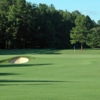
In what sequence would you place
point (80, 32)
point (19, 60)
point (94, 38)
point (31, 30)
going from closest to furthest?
point (19, 60), point (80, 32), point (94, 38), point (31, 30)

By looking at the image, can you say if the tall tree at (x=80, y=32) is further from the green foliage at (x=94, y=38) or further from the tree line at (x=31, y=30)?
the green foliage at (x=94, y=38)

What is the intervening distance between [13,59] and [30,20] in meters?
54.7

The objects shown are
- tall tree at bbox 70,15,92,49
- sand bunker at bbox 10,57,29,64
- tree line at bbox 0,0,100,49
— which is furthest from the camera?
tall tree at bbox 70,15,92,49

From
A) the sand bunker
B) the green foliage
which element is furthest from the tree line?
the sand bunker

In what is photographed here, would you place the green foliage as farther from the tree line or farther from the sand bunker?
the sand bunker

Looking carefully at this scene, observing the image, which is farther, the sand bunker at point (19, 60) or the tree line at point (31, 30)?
the tree line at point (31, 30)

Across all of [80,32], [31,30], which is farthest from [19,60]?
[31,30]

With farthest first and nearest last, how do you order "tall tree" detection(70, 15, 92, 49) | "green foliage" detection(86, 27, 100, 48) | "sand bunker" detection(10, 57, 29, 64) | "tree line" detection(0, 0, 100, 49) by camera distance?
"green foliage" detection(86, 27, 100, 48) → "tall tree" detection(70, 15, 92, 49) → "tree line" detection(0, 0, 100, 49) → "sand bunker" detection(10, 57, 29, 64)

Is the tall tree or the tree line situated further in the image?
the tall tree

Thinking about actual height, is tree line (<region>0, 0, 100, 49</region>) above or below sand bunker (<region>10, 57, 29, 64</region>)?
above

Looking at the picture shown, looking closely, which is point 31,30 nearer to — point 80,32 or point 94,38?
point 80,32

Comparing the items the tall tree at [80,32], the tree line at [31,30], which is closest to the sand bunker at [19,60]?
the tree line at [31,30]

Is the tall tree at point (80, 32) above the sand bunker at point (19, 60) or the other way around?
above

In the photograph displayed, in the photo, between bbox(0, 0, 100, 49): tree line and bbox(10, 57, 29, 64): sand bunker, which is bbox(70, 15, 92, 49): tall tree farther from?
bbox(10, 57, 29, 64): sand bunker
